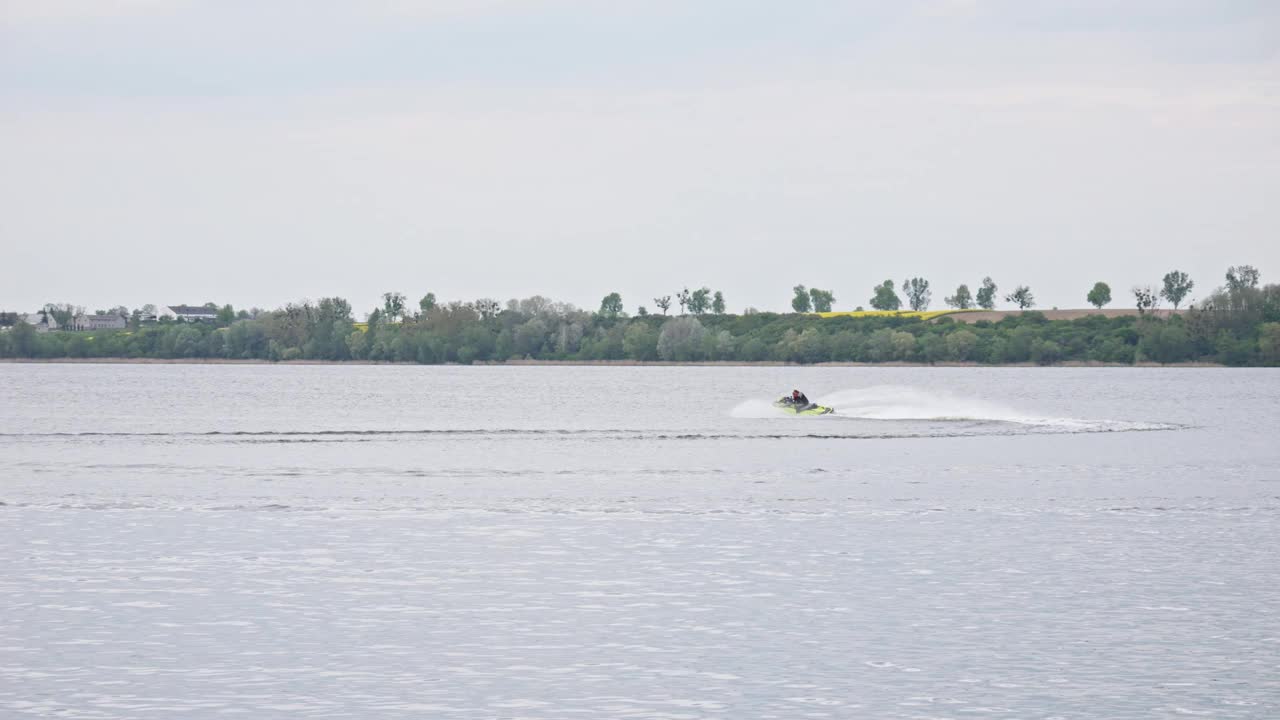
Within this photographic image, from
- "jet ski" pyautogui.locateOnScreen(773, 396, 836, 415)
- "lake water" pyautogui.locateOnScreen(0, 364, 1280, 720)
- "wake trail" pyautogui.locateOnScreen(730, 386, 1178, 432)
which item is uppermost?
"jet ski" pyautogui.locateOnScreen(773, 396, 836, 415)

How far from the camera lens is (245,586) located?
23.8 meters

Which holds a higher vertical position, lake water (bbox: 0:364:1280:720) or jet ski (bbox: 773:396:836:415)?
jet ski (bbox: 773:396:836:415)

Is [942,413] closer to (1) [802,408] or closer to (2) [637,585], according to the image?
(1) [802,408]

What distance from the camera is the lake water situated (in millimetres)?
17062

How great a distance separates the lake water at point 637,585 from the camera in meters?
17.1

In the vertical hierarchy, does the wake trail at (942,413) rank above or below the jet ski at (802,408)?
below

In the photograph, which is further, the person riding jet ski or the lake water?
the person riding jet ski

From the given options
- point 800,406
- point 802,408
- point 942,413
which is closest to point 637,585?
point 802,408

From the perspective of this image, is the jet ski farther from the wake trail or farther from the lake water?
the lake water

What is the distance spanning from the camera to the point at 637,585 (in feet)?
78.8

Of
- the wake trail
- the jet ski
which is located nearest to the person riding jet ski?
the jet ski

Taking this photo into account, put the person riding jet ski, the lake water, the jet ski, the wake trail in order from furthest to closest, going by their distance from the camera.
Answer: the jet ski < the person riding jet ski < the wake trail < the lake water

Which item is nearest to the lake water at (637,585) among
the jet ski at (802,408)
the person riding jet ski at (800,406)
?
the person riding jet ski at (800,406)

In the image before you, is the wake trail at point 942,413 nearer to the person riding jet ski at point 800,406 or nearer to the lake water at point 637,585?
the person riding jet ski at point 800,406
